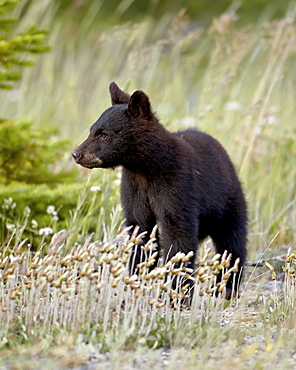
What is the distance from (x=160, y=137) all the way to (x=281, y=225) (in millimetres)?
2380

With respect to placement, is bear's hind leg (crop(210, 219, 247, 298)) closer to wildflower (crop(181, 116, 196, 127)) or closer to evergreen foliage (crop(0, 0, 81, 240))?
evergreen foliage (crop(0, 0, 81, 240))

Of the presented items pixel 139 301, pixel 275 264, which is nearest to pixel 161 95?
pixel 275 264

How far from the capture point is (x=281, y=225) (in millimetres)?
6047

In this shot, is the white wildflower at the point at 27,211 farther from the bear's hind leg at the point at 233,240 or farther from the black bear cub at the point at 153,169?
the bear's hind leg at the point at 233,240

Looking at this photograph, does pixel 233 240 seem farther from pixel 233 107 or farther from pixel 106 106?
pixel 233 107

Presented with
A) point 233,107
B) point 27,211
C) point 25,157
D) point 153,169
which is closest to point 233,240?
point 153,169

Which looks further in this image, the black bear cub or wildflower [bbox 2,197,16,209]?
wildflower [bbox 2,197,16,209]

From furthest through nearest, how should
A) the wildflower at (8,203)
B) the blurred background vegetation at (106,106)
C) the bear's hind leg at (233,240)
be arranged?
the blurred background vegetation at (106,106), the wildflower at (8,203), the bear's hind leg at (233,240)

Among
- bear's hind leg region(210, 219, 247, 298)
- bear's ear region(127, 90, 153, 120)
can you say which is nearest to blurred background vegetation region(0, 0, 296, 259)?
bear's hind leg region(210, 219, 247, 298)

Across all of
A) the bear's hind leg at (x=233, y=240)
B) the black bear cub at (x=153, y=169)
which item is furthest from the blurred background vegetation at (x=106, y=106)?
the bear's hind leg at (x=233, y=240)

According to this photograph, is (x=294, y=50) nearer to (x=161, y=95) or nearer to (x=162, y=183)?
(x=161, y=95)

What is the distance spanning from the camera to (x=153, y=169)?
4102 mm

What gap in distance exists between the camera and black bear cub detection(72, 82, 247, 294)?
13.3 ft

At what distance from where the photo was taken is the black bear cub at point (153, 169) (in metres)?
4.06
